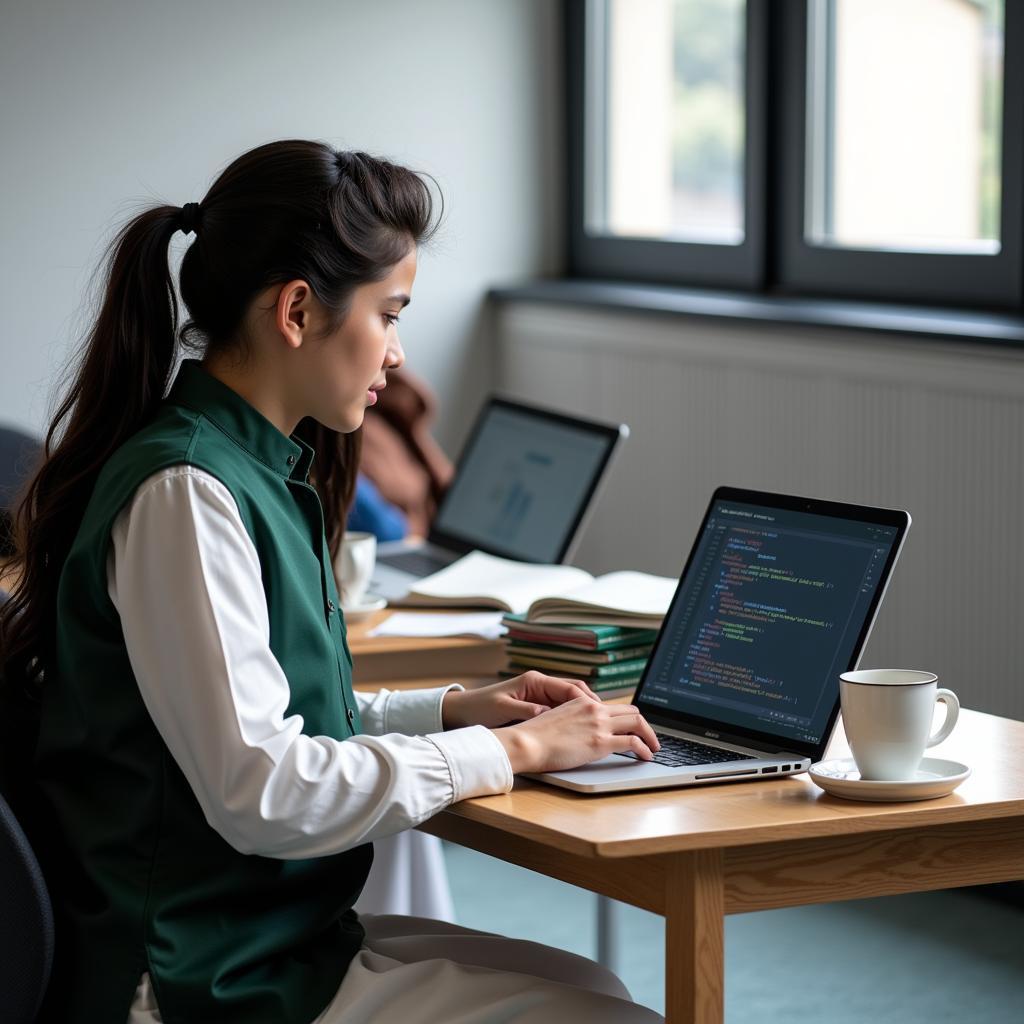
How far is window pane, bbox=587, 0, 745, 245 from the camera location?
374 cm

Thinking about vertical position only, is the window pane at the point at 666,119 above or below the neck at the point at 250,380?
above

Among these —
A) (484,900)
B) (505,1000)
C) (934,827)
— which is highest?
(934,827)

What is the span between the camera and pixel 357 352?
1516 millimetres

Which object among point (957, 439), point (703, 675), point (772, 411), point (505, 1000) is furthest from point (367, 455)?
point (505, 1000)

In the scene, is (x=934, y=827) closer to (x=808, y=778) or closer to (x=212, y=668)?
(x=808, y=778)

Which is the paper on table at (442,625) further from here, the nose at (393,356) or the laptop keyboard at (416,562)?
the nose at (393,356)

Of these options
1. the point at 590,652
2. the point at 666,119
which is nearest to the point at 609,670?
the point at 590,652

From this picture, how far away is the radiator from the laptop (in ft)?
2.59

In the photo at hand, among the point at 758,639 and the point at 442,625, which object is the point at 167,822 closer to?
the point at 758,639

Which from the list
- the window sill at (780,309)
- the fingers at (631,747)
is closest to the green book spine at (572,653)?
the fingers at (631,747)

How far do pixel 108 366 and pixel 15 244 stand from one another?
2.04 meters

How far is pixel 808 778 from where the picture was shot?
1.50 m

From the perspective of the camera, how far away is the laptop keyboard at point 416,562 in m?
2.59

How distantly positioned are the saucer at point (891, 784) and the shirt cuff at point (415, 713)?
16.6 inches
